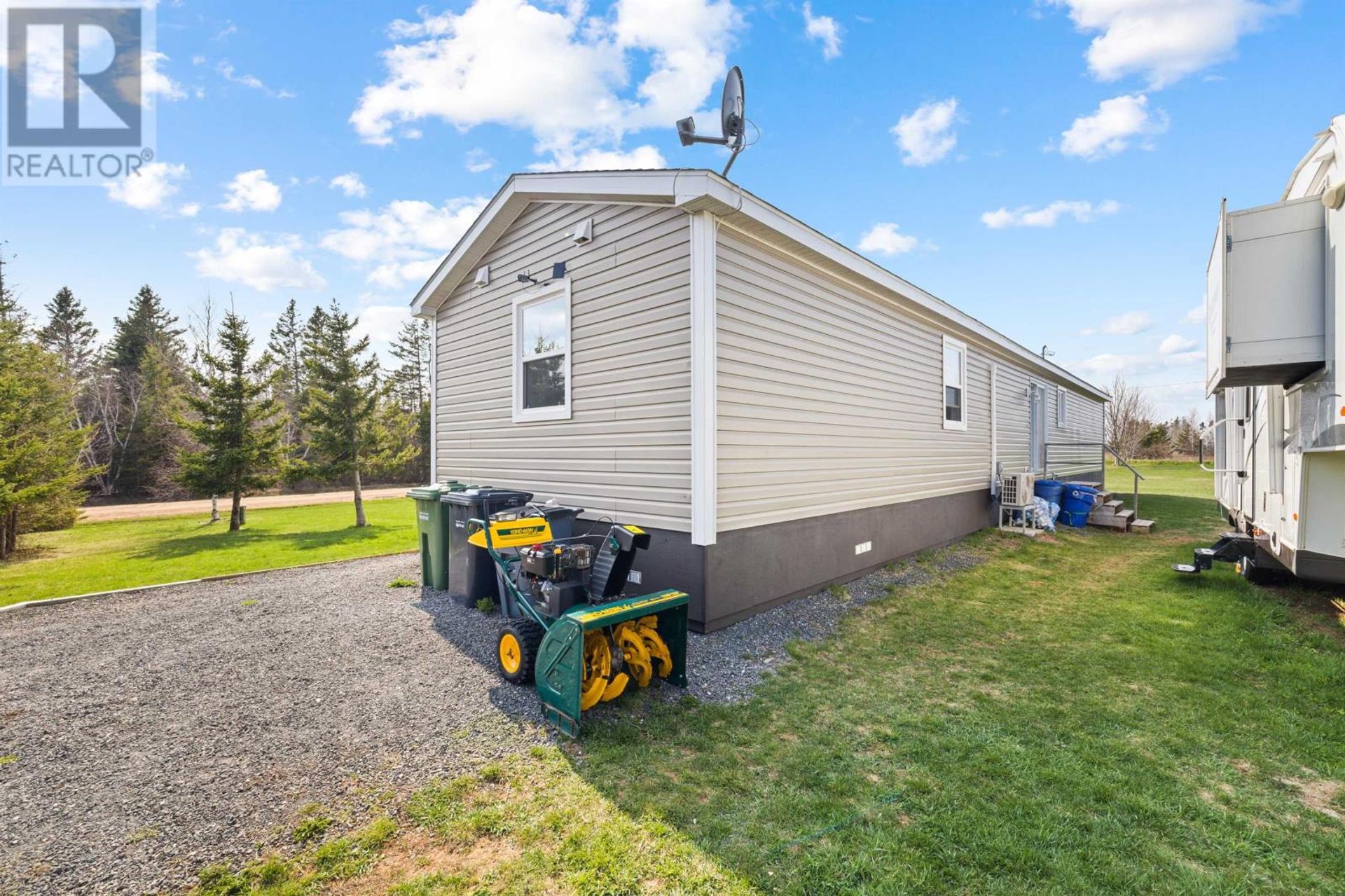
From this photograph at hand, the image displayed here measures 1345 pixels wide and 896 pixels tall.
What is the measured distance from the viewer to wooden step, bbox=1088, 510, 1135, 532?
33.7 feet

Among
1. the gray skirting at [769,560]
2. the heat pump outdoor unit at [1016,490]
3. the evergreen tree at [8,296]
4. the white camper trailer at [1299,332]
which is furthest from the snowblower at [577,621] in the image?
the evergreen tree at [8,296]

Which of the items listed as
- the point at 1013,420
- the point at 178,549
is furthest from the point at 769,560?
the point at 178,549

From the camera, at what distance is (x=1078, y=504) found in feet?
35.5

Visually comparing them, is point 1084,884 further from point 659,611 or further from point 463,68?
point 463,68

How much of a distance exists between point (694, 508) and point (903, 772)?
2322mm

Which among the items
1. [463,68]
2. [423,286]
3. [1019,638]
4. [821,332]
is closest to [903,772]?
[1019,638]

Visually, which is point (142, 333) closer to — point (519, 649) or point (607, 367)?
point (607, 367)

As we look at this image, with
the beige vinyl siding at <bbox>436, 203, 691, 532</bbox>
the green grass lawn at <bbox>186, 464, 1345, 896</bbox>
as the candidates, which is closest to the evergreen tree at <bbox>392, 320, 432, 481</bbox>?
the beige vinyl siding at <bbox>436, 203, 691, 532</bbox>

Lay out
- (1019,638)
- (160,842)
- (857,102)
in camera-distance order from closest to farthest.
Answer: (160,842), (1019,638), (857,102)

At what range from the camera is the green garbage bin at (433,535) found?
240 inches

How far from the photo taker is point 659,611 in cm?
343

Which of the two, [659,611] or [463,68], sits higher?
[463,68]

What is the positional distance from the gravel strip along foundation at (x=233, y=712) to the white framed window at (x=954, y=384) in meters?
4.49

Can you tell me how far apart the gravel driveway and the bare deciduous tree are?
40.7 meters
